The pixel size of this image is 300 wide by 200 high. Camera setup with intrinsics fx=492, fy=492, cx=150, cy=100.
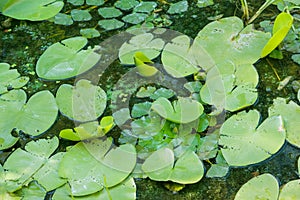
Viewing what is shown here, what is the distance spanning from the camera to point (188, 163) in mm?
1165

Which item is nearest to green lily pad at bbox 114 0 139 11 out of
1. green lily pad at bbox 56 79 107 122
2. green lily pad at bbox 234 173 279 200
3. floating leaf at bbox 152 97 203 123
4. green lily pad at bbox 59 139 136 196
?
green lily pad at bbox 56 79 107 122

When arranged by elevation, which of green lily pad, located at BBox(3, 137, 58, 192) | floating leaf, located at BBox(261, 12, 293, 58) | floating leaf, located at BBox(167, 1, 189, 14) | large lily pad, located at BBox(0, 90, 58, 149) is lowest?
green lily pad, located at BBox(3, 137, 58, 192)

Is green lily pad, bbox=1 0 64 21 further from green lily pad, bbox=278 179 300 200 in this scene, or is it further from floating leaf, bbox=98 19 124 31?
green lily pad, bbox=278 179 300 200

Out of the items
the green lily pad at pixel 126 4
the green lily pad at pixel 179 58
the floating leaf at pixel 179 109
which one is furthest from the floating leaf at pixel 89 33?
the floating leaf at pixel 179 109

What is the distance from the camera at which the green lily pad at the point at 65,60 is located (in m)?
1.41

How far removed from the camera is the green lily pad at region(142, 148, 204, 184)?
114 cm

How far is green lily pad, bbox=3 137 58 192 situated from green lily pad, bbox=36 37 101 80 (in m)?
0.24

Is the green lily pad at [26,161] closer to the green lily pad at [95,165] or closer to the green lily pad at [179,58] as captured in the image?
the green lily pad at [95,165]

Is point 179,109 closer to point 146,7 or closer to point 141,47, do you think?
point 141,47

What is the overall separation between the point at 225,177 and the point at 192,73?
0.34 metres

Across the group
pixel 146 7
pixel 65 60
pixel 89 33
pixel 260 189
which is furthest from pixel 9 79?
pixel 260 189

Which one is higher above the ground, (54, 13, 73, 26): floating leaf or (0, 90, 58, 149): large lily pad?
(54, 13, 73, 26): floating leaf

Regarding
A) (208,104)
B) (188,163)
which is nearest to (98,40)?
(208,104)

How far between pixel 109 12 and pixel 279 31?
0.55 metres
